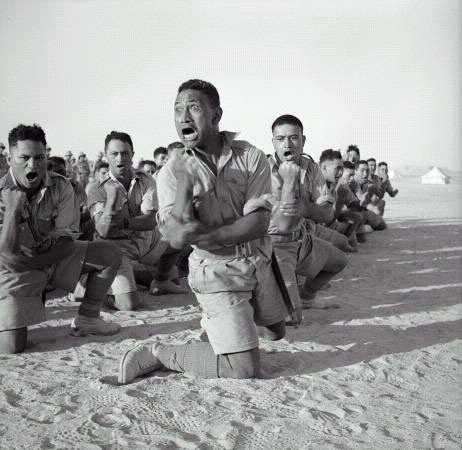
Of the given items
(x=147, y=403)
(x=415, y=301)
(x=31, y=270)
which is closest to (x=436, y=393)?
(x=147, y=403)

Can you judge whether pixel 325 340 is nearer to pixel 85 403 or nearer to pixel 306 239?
pixel 306 239

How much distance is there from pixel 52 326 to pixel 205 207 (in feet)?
7.47

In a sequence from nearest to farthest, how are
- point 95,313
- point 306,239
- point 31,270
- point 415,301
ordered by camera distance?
point 31,270 < point 95,313 < point 306,239 < point 415,301

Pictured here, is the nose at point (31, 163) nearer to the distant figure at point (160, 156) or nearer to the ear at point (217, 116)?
the ear at point (217, 116)

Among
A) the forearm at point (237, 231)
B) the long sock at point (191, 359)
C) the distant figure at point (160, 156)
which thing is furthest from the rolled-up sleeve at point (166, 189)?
the distant figure at point (160, 156)

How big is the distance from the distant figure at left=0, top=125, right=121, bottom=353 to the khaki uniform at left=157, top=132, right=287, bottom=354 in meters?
1.32

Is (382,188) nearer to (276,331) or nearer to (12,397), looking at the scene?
(276,331)

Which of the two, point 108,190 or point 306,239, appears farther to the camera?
point 108,190

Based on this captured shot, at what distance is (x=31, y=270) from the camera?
13.0 feet

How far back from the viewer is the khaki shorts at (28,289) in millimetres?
3781

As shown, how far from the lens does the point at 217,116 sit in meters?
3.21

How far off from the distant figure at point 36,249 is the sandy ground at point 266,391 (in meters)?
0.24

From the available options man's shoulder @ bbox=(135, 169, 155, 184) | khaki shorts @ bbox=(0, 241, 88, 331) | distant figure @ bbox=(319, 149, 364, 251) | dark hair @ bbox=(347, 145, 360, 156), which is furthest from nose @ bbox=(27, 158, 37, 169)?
dark hair @ bbox=(347, 145, 360, 156)

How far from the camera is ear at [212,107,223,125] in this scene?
318cm
